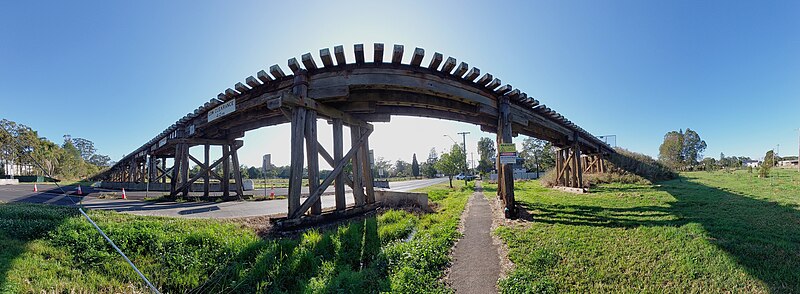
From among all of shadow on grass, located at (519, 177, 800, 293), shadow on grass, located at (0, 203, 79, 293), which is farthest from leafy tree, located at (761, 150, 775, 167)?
shadow on grass, located at (0, 203, 79, 293)

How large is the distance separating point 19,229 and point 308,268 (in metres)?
4.73

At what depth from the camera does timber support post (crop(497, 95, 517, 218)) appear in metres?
7.32

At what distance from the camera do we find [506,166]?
7680mm

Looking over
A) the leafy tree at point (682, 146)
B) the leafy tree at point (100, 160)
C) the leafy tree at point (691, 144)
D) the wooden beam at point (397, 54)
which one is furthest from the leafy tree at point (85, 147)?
the leafy tree at point (691, 144)

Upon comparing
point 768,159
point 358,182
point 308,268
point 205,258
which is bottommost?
point 308,268

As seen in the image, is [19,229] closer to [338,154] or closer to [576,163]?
[338,154]

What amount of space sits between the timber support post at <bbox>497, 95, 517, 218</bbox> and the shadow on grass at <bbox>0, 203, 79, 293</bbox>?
7923 mm

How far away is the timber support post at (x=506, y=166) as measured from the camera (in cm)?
732

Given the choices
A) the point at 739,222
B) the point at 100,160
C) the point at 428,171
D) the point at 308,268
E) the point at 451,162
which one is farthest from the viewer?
the point at 100,160

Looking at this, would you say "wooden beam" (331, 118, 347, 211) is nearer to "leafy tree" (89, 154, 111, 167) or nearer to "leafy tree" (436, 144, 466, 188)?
"leafy tree" (436, 144, 466, 188)

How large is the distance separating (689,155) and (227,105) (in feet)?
305

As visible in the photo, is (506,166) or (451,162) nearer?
(506,166)

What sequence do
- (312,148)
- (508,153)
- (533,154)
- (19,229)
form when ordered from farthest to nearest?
(533,154) → (508,153) → (312,148) → (19,229)

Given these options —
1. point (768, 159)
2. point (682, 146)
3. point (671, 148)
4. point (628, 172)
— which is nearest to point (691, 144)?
point (682, 146)
